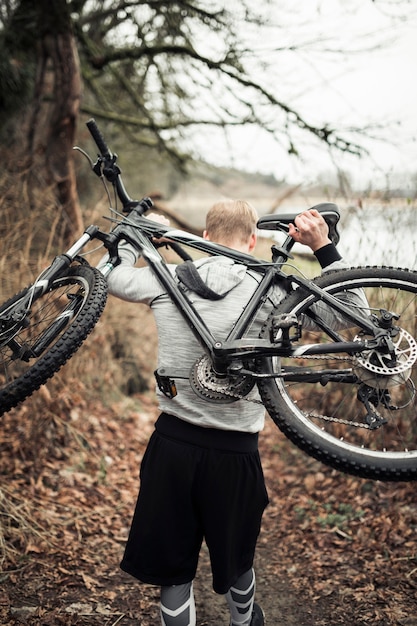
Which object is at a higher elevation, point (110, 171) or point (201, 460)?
point (110, 171)

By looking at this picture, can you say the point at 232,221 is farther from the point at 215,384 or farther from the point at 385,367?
the point at 385,367

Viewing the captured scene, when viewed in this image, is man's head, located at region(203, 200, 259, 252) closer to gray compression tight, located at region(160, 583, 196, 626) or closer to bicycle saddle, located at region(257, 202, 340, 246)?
bicycle saddle, located at region(257, 202, 340, 246)

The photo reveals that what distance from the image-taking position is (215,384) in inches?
86.6

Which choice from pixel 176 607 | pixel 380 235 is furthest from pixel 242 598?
pixel 380 235

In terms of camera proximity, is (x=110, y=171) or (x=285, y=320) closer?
(x=285, y=320)

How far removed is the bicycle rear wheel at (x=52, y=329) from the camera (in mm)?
2246

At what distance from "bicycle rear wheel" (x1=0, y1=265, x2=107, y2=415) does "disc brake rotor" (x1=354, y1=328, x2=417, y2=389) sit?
1111 millimetres

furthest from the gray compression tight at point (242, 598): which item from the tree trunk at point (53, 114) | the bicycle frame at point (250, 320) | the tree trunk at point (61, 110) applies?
the tree trunk at point (61, 110)

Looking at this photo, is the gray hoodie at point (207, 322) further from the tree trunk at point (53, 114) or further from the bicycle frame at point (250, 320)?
the tree trunk at point (53, 114)

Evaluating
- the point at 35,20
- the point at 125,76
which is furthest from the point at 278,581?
the point at 125,76

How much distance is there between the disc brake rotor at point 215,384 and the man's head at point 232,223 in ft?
1.72

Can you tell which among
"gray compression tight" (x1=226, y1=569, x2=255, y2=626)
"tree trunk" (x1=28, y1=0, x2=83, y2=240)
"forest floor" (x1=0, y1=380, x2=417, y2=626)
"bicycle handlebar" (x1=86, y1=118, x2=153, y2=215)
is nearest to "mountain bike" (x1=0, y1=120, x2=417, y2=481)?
"bicycle handlebar" (x1=86, y1=118, x2=153, y2=215)

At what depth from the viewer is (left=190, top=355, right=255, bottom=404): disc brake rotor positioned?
219 cm

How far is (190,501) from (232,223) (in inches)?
45.9
